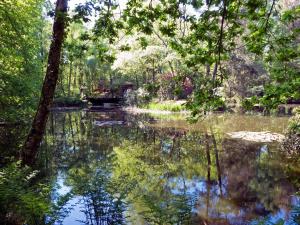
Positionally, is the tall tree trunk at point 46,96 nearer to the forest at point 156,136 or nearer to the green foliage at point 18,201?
the forest at point 156,136

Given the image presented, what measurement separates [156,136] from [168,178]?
741 centimetres

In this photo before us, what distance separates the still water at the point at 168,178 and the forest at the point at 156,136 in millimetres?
38

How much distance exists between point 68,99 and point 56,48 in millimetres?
32483

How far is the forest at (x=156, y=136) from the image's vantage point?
4.72m

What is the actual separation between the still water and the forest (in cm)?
4

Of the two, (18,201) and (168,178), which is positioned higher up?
(18,201)

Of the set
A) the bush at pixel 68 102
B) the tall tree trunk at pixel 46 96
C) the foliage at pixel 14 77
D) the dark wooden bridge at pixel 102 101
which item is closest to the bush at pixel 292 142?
the tall tree trunk at pixel 46 96

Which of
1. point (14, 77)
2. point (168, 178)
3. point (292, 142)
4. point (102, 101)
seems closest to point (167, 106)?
point (102, 101)

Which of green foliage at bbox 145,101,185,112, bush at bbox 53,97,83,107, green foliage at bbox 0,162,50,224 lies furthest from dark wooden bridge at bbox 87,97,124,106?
green foliage at bbox 0,162,50,224

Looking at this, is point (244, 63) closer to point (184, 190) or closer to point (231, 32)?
point (184, 190)

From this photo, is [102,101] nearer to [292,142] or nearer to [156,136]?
[156,136]

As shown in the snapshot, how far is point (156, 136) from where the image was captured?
1706cm

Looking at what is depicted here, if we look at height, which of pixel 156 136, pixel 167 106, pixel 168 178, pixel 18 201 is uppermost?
pixel 167 106

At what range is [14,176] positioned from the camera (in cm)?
498
